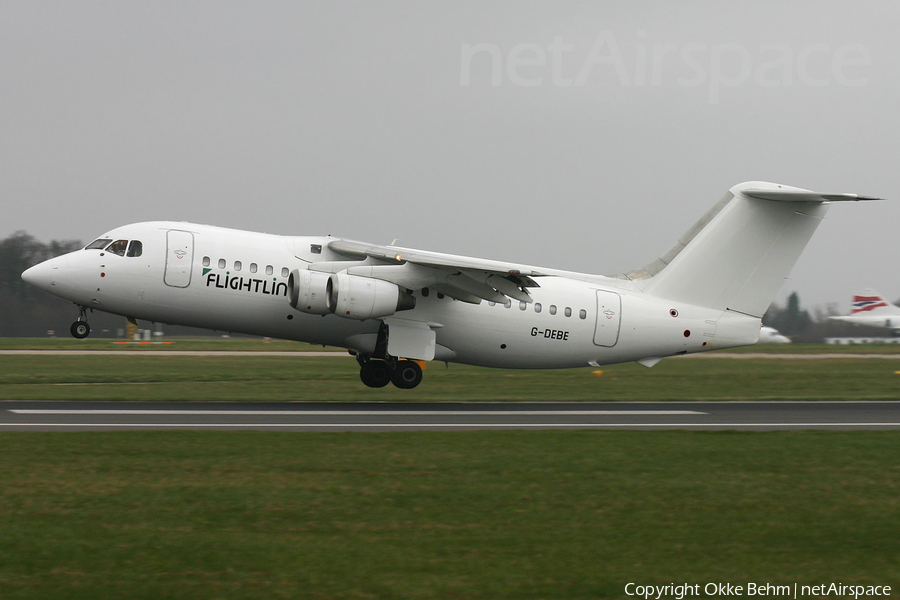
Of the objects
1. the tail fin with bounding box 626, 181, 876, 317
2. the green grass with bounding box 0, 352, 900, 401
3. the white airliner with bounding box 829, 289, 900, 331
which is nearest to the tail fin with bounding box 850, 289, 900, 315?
the white airliner with bounding box 829, 289, 900, 331

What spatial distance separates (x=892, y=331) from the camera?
247 ft

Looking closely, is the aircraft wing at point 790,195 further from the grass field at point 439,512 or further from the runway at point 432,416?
the grass field at point 439,512

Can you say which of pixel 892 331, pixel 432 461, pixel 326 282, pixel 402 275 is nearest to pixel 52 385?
pixel 326 282

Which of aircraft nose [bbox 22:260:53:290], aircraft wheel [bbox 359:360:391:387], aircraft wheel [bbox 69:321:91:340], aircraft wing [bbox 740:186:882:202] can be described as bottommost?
aircraft wheel [bbox 359:360:391:387]

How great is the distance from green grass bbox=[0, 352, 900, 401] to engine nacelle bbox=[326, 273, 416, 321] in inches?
97.3

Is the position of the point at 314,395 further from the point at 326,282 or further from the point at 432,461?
the point at 432,461

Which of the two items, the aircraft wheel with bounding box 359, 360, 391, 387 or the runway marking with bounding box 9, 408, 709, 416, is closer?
the runway marking with bounding box 9, 408, 709, 416

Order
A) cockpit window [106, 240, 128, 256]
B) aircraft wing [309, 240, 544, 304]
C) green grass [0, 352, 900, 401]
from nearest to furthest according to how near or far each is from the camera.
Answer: aircraft wing [309, 240, 544, 304] < cockpit window [106, 240, 128, 256] < green grass [0, 352, 900, 401]

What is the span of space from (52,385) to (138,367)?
24.5ft

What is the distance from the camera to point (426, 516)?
355 inches

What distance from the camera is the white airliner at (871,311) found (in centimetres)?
7743

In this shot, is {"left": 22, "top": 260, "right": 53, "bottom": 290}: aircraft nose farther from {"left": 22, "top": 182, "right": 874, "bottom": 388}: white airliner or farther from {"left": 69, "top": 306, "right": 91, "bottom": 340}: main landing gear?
{"left": 69, "top": 306, "right": 91, "bottom": 340}: main landing gear

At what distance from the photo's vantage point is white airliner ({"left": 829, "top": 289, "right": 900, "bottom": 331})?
77.4 m

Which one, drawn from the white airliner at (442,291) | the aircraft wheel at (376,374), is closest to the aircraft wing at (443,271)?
the white airliner at (442,291)
